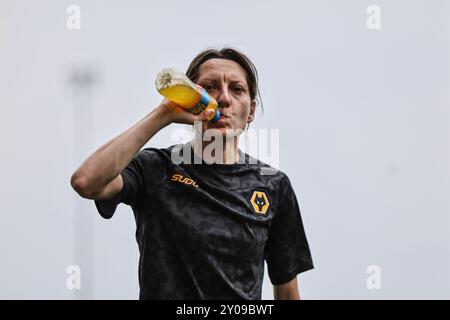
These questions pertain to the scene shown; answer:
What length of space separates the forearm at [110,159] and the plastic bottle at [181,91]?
0.21 meters

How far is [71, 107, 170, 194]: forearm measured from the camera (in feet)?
10.2

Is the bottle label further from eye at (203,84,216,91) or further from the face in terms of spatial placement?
eye at (203,84,216,91)

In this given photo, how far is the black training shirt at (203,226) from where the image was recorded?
11.0 feet

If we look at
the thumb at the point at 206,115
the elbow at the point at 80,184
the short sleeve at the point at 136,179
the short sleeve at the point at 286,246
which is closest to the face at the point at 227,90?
the thumb at the point at 206,115

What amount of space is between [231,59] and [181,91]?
80cm

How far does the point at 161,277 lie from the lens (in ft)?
11.0

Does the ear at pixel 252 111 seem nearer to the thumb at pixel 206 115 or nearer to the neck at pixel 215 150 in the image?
the neck at pixel 215 150

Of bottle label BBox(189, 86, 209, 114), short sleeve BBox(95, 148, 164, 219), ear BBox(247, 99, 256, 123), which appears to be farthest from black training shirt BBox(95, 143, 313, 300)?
ear BBox(247, 99, 256, 123)

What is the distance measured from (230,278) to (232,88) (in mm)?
1177

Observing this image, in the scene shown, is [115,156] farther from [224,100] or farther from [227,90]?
[227,90]

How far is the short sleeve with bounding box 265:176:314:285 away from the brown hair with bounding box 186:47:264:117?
0.72 m
